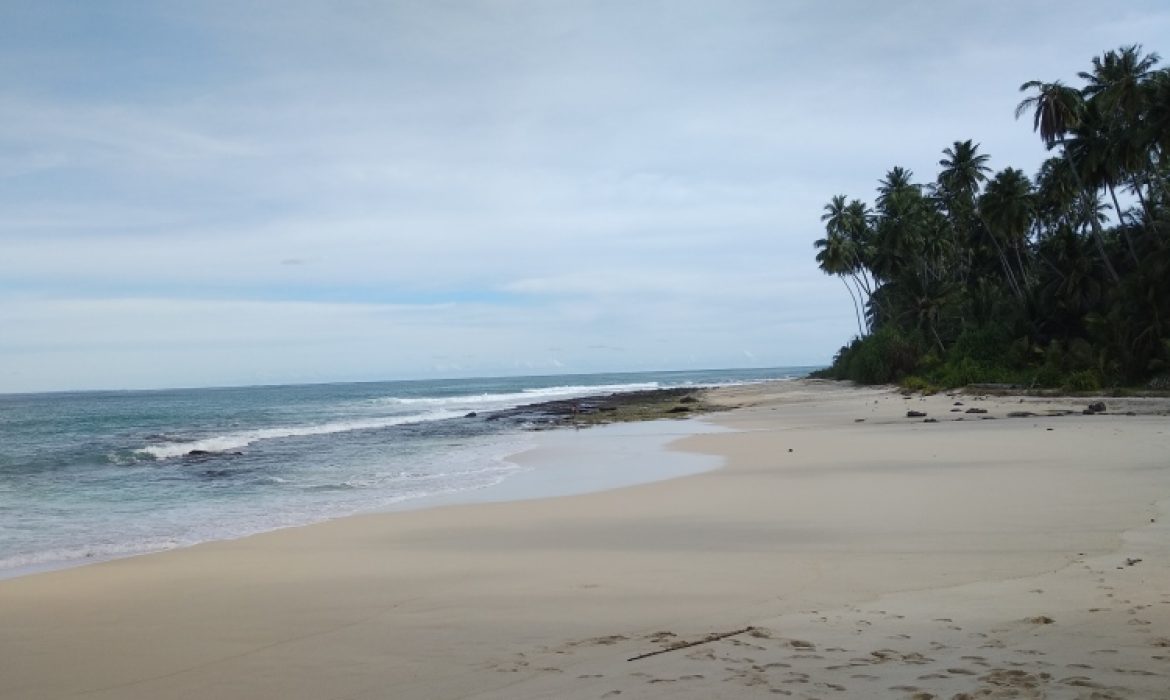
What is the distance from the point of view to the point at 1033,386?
34125 millimetres

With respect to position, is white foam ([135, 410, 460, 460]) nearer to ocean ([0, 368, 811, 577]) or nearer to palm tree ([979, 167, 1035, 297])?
ocean ([0, 368, 811, 577])

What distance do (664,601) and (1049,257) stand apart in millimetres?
43734

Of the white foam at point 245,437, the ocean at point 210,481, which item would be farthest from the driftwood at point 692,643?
the white foam at point 245,437

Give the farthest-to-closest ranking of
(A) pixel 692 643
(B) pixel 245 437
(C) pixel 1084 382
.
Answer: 1. (B) pixel 245 437
2. (C) pixel 1084 382
3. (A) pixel 692 643

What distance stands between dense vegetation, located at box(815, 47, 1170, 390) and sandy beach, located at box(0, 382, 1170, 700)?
71.3 ft

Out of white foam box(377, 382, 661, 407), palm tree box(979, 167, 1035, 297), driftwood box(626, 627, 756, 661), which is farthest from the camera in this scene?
white foam box(377, 382, 661, 407)

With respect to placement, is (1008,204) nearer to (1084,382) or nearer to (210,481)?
(1084,382)

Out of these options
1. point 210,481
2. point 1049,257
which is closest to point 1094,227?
point 1049,257

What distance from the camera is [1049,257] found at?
139 feet

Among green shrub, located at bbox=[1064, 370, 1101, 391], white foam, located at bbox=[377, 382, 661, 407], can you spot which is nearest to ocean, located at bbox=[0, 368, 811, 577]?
green shrub, located at bbox=[1064, 370, 1101, 391]

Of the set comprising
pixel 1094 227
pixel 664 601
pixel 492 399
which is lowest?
pixel 492 399

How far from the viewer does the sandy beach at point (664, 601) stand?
4625 millimetres

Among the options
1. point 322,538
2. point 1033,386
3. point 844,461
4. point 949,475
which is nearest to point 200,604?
point 322,538

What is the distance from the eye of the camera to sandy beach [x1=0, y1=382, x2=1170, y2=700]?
182 inches
